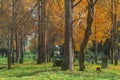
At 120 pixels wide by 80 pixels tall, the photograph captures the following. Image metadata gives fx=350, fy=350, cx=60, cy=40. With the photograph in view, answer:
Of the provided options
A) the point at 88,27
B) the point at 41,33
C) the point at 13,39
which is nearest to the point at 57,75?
the point at 88,27

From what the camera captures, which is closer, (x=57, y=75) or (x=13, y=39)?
(x=57, y=75)

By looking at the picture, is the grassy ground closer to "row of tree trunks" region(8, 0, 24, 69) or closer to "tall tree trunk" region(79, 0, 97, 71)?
"tall tree trunk" region(79, 0, 97, 71)

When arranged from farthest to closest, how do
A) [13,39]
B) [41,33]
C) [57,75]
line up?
[41,33]
[13,39]
[57,75]

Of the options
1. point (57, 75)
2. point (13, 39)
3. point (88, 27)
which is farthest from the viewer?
point (13, 39)

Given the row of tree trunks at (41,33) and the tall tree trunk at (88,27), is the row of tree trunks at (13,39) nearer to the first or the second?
the row of tree trunks at (41,33)

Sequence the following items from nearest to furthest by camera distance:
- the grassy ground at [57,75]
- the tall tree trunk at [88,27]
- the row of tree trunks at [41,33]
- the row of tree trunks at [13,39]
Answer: the grassy ground at [57,75] < the tall tree trunk at [88,27] < the row of tree trunks at [13,39] < the row of tree trunks at [41,33]

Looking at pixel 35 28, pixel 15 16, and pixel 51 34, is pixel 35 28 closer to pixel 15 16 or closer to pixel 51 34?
pixel 51 34

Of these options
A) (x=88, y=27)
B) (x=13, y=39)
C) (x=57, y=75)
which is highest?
(x=88, y=27)

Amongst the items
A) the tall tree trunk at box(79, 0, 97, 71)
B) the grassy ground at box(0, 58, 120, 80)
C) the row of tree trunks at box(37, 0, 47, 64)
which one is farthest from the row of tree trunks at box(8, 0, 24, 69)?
the tall tree trunk at box(79, 0, 97, 71)

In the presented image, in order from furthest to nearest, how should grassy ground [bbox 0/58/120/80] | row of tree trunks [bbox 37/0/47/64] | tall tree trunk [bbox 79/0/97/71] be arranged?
row of tree trunks [bbox 37/0/47/64] < tall tree trunk [bbox 79/0/97/71] < grassy ground [bbox 0/58/120/80]

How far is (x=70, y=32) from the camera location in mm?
22766

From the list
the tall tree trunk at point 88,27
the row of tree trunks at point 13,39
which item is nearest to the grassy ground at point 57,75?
the tall tree trunk at point 88,27

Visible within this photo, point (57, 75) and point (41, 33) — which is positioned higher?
point (41, 33)

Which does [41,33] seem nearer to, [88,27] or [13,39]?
[13,39]
